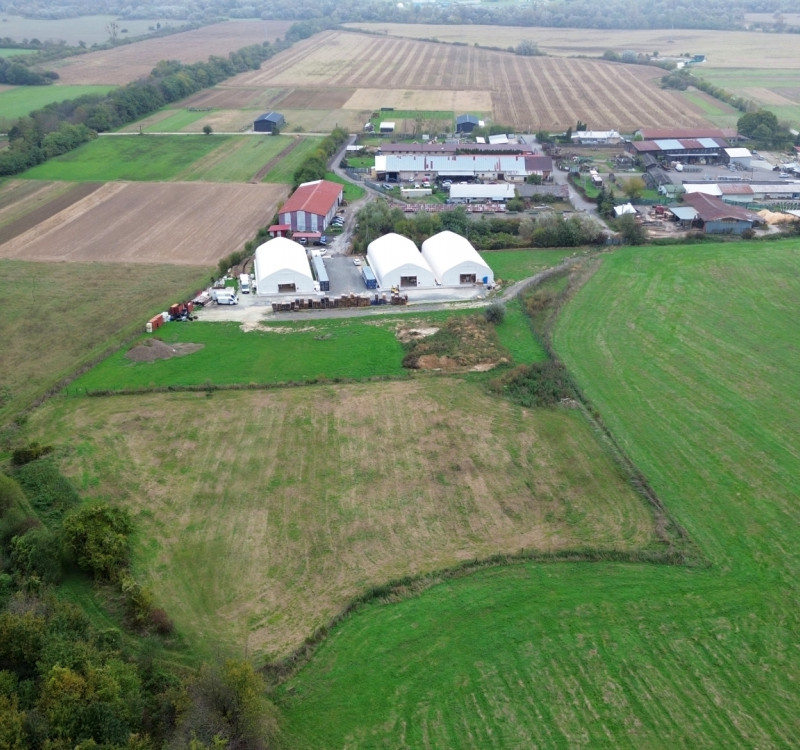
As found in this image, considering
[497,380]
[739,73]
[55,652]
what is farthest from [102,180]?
[739,73]

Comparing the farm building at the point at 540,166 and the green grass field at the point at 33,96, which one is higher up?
the green grass field at the point at 33,96

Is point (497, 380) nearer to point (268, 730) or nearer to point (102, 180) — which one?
point (268, 730)

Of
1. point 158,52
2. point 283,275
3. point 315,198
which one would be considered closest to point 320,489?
point 283,275

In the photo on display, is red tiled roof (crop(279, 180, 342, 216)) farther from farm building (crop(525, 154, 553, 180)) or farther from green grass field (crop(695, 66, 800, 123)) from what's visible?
green grass field (crop(695, 66, 800, 123))

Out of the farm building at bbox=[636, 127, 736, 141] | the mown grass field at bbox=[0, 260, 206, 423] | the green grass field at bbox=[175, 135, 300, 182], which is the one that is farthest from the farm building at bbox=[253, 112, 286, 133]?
the mown grass field at bbox=[0, 260, 206, 423]

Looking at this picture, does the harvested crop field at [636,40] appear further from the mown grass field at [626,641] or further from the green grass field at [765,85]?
the mown grass field at [626,641]

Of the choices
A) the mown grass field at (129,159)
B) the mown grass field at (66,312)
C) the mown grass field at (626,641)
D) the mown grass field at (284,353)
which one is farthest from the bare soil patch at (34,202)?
the mown grass field at (626,641)
